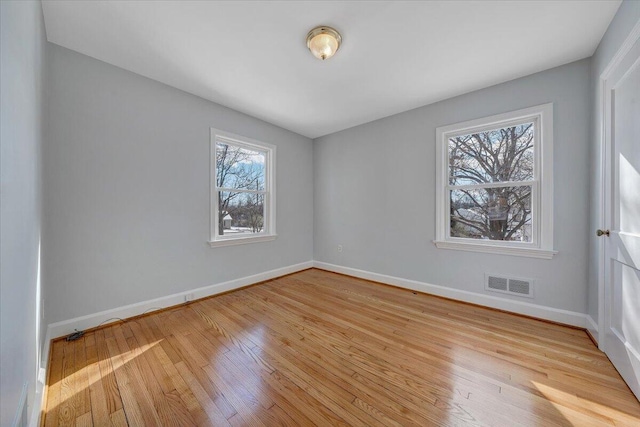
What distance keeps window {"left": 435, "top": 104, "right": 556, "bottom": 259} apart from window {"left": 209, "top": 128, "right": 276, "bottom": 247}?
8.32 feet

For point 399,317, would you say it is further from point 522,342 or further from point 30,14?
point 30,14

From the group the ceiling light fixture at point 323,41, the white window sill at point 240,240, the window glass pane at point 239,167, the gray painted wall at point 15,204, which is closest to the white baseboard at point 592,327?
the ceiling light fixture at point 323,41

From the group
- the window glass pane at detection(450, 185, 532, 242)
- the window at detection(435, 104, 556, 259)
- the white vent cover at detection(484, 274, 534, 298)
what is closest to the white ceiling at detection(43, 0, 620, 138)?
the window at detection(435, 104, 556, 259)

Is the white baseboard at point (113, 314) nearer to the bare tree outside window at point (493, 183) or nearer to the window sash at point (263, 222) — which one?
the window sash at point (263, 222)

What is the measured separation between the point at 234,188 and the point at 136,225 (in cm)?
125

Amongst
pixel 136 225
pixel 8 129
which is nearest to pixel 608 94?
pixel 8 129

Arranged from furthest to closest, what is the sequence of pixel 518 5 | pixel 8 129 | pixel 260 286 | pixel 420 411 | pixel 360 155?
1. pixel 360 155
2. pixel 260 286
3. pixel 518 5
4. pixel 420 411
5. pixel 8 129

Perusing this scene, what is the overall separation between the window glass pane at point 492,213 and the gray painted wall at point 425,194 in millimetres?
236

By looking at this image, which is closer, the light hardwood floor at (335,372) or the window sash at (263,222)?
the light hardwood floor at (335,372)

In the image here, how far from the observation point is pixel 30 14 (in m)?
1.19

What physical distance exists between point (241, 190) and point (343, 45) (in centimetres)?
226

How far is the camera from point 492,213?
8.97 ft

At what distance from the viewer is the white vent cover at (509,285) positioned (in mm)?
2469

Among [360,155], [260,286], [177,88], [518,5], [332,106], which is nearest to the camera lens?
[518,5]
